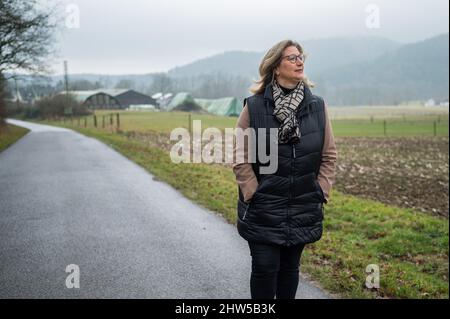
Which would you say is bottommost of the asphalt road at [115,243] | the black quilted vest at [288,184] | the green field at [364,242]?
the green field at [364,242]

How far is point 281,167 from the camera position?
123 inches

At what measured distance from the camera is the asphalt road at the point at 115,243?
4.39m

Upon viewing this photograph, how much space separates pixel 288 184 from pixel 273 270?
724 millimetres

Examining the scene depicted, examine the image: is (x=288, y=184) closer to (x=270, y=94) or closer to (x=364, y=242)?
(x=270, y=94)

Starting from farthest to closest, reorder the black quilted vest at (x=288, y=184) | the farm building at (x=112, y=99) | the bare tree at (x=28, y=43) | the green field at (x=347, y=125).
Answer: the farm building at (x=112, y=99)
the green field at (x=347, y=125)
the bare tree at (x=28, y=43)
the black quilted vest at (x=288, y=184)

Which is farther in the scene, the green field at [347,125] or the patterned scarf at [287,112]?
the green field at [347,125]

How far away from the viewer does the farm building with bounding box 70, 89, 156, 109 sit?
8346cm

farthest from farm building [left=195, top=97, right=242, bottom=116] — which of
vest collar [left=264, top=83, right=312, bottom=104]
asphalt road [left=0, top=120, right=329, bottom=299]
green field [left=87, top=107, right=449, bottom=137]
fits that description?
vest collar [left=264, top=83, right=312, bottom=104]

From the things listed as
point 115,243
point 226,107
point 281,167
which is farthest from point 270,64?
point 226,107

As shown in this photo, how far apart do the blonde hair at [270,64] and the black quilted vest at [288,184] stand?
4.7 inches

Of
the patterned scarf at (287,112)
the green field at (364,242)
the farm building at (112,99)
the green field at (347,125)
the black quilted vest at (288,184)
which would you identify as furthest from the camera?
the farm building at (112,99)

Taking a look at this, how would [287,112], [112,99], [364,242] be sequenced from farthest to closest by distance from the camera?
[112,99]
[364,242]
[287,112]

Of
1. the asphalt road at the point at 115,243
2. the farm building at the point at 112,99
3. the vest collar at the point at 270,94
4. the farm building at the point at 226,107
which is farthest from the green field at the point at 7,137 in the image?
the farm building at the point at 112,99

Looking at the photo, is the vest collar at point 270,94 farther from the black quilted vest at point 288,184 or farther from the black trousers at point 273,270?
the black trousers at point 273,270
